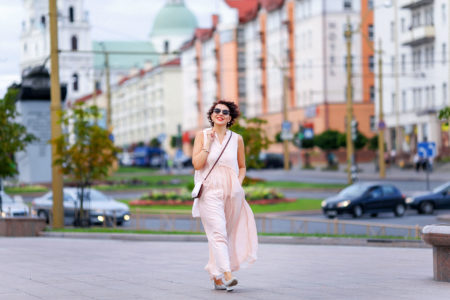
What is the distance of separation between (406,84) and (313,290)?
72.1 meters

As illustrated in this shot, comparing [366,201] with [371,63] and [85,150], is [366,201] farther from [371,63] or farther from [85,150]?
[371,63]

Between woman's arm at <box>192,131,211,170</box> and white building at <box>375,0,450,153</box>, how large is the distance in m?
63.5

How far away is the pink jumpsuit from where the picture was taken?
434 inches

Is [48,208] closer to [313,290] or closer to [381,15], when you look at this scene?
[313,290]

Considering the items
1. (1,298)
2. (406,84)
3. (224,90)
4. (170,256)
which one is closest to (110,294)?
(1,298)

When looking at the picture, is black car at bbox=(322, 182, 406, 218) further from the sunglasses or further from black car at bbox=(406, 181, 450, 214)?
the sunglasses

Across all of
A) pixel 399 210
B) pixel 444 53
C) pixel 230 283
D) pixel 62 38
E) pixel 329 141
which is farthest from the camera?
pixel 62 38

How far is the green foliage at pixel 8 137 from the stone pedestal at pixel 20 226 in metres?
7.69

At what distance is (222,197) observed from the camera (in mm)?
11156

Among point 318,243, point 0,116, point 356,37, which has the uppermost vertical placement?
→ point 356,37

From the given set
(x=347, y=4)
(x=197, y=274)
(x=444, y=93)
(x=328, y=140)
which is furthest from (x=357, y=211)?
(x=347, y=4)

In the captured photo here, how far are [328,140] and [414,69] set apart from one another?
827cm

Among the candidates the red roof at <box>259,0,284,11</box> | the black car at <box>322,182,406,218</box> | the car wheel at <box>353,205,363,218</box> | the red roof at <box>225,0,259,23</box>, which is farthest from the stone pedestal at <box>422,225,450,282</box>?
the red roof at <box>225,0,259,23</box>

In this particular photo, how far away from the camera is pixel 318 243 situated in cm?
2014
